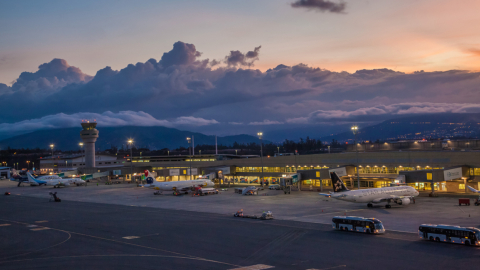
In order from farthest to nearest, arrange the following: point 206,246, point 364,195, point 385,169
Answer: point 385,169 < point 364,195 < point 206,246

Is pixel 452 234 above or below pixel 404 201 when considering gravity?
above

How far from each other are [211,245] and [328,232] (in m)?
13.2

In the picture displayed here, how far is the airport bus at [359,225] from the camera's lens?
38.1 m

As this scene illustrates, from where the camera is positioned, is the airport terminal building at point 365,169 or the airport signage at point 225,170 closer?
the airport terminal building at point 365,169

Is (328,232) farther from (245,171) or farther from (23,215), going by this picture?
(245,171)

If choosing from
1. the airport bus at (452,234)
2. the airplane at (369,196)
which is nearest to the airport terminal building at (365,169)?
the airplane at (369,196)

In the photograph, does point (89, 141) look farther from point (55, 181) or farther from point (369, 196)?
point (369, 196)

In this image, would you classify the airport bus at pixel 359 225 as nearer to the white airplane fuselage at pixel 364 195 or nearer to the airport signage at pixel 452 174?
the white airplane fuselage at pixel 364 195

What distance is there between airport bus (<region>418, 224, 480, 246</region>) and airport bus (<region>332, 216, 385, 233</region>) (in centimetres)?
413

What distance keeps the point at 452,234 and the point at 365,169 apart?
59893mm

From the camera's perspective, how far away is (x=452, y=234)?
32844 millimetres

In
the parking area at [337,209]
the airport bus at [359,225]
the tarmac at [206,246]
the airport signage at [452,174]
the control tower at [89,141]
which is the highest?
the control tower at [89,141]

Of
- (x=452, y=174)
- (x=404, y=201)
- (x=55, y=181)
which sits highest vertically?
(x=452, y=174)

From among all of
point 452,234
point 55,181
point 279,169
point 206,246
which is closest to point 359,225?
point 452,234
